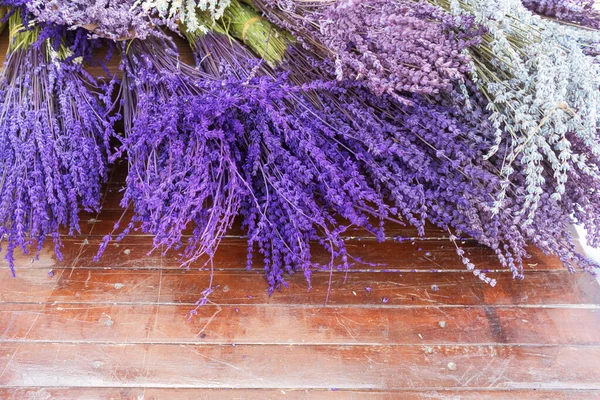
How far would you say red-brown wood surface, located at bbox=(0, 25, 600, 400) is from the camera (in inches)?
40.3

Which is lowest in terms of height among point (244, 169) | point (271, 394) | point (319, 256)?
point (271, 394)

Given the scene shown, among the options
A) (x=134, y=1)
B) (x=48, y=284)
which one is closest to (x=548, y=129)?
(x=134, y=1)

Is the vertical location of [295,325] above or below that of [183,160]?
below

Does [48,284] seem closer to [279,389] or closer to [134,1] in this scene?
[279,389]

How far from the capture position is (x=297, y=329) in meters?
1.12

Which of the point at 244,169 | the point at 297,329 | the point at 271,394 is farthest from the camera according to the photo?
the point at 244,169

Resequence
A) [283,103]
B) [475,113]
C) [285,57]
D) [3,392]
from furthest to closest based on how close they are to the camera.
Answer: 1. [285,57]
2. [283,103]
3. [475,113]
4. [3,392]

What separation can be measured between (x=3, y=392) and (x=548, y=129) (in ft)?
4.06

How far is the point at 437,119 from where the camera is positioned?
1145 mm

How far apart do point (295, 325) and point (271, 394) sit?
167 mm

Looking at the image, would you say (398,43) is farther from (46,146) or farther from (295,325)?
(46,146)

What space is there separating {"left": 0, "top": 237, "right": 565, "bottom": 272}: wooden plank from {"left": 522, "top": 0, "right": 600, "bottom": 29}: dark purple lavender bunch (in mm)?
624

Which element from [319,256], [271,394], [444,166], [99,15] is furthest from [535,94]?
[99,15]

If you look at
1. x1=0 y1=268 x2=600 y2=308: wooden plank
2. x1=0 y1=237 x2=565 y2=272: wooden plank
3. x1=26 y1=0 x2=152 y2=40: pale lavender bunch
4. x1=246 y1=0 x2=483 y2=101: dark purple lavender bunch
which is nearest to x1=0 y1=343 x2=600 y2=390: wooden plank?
x1=0 y1=268 x2=600 y2=308: wooden plank
